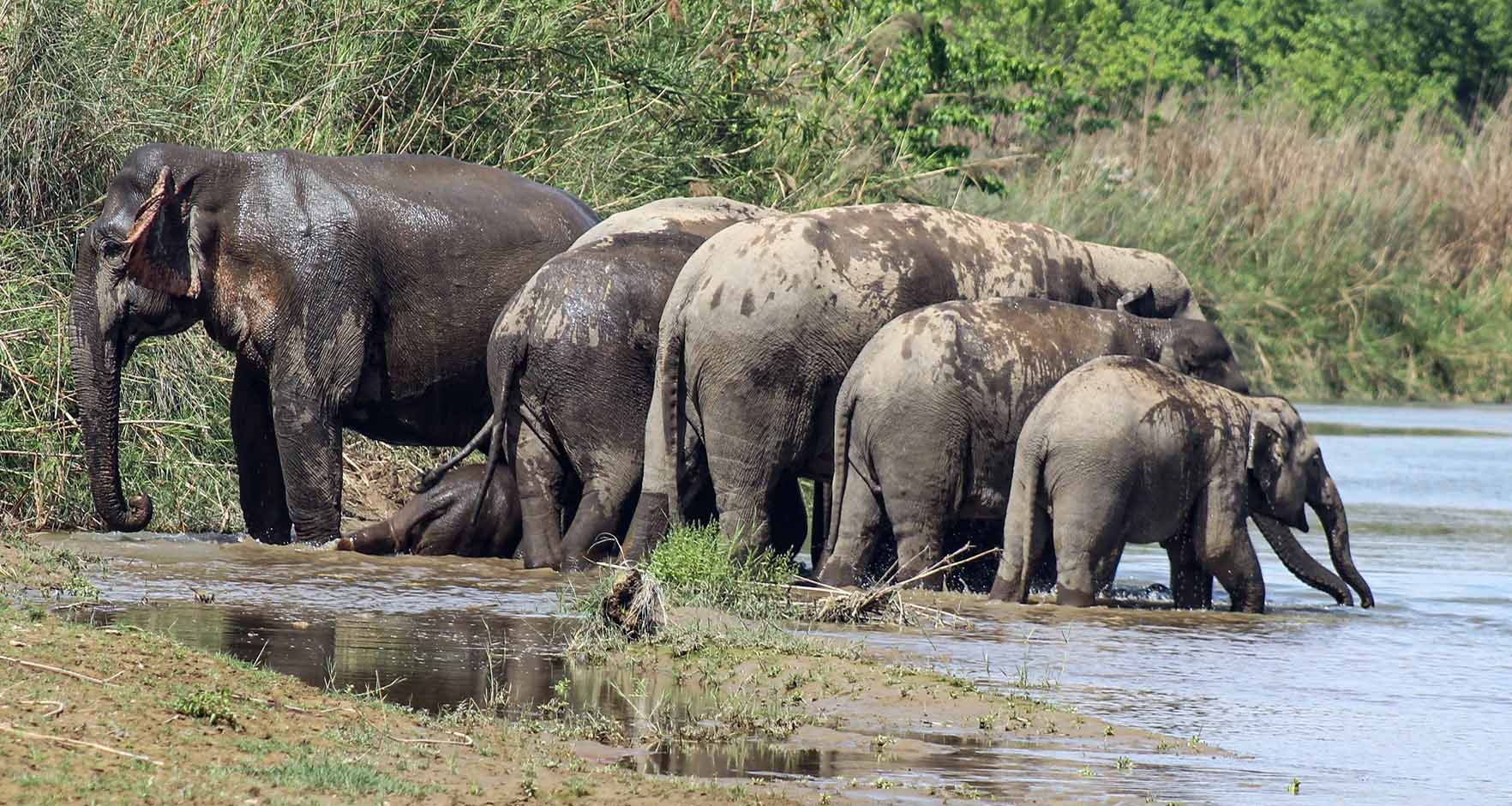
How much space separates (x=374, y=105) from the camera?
14.8 metres

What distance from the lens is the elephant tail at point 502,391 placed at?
454 inches

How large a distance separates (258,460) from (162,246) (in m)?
1.43

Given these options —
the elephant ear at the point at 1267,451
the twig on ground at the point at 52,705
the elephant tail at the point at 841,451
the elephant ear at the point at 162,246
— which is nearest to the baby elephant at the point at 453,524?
the elephant ear at the point at 162,246

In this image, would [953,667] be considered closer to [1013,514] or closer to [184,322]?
[1013,514]

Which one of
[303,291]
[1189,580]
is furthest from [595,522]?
[1189,580]

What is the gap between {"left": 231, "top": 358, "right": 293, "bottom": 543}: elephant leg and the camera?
1234 cm

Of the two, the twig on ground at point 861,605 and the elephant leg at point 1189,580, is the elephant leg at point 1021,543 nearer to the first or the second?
the elephant leg at point 1189,580

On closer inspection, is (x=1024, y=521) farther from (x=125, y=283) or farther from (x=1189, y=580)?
(x=125, y=283)

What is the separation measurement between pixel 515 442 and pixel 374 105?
3736 millimetres

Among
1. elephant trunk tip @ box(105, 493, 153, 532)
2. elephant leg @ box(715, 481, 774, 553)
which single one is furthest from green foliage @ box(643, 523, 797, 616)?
elephant trunk tip @ box(105, 493, 153, 532)

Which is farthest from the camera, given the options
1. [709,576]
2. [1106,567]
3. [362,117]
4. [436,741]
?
[362,117]

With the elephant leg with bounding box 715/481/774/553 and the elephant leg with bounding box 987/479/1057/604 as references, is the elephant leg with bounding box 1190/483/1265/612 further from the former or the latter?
the elephant leg with bounding box 715/481/774/553

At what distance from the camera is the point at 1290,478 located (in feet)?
37.1

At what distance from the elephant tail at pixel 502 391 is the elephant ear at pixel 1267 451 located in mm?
3498
